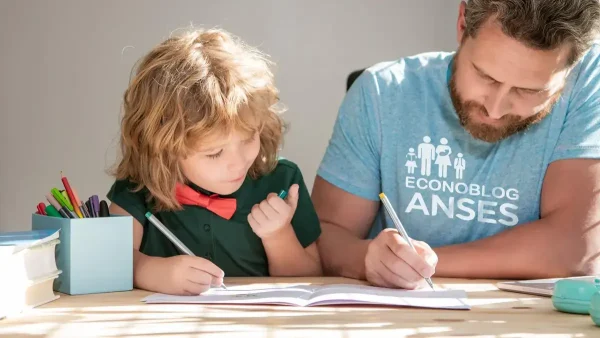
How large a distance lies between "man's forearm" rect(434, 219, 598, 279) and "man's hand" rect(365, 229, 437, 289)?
0.61 ft

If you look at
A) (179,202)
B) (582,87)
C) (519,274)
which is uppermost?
(582,87)

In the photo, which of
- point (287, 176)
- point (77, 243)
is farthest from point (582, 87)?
point (77, 243)

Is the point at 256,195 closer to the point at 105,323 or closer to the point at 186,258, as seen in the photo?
the point at 186,258

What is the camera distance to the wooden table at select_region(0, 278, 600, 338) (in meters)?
1.13

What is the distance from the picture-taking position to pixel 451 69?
6.78 feet

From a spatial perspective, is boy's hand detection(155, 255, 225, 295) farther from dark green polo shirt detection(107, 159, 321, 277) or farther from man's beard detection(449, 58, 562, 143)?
man's beard detection(449, 58, 562, 143)

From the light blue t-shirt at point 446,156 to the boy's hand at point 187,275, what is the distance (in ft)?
1.98

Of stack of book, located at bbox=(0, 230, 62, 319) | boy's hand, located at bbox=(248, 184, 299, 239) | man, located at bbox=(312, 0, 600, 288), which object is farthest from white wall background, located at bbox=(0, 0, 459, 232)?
stack of book, located at bbox=(0, 230, 62, 319)

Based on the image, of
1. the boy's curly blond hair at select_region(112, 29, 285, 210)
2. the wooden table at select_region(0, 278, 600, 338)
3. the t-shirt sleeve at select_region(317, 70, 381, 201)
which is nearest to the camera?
the wooden table at select_region(0, 278, 600, 338)

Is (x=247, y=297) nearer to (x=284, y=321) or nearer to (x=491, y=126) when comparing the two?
(x=284, y=321)

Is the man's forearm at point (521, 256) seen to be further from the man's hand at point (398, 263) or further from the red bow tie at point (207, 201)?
the red bow tie at point (207, 201)

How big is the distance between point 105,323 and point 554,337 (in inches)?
23.2

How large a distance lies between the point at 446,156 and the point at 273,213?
0.50 metres

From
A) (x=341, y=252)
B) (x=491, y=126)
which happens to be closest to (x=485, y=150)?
(x=491, y=126)
